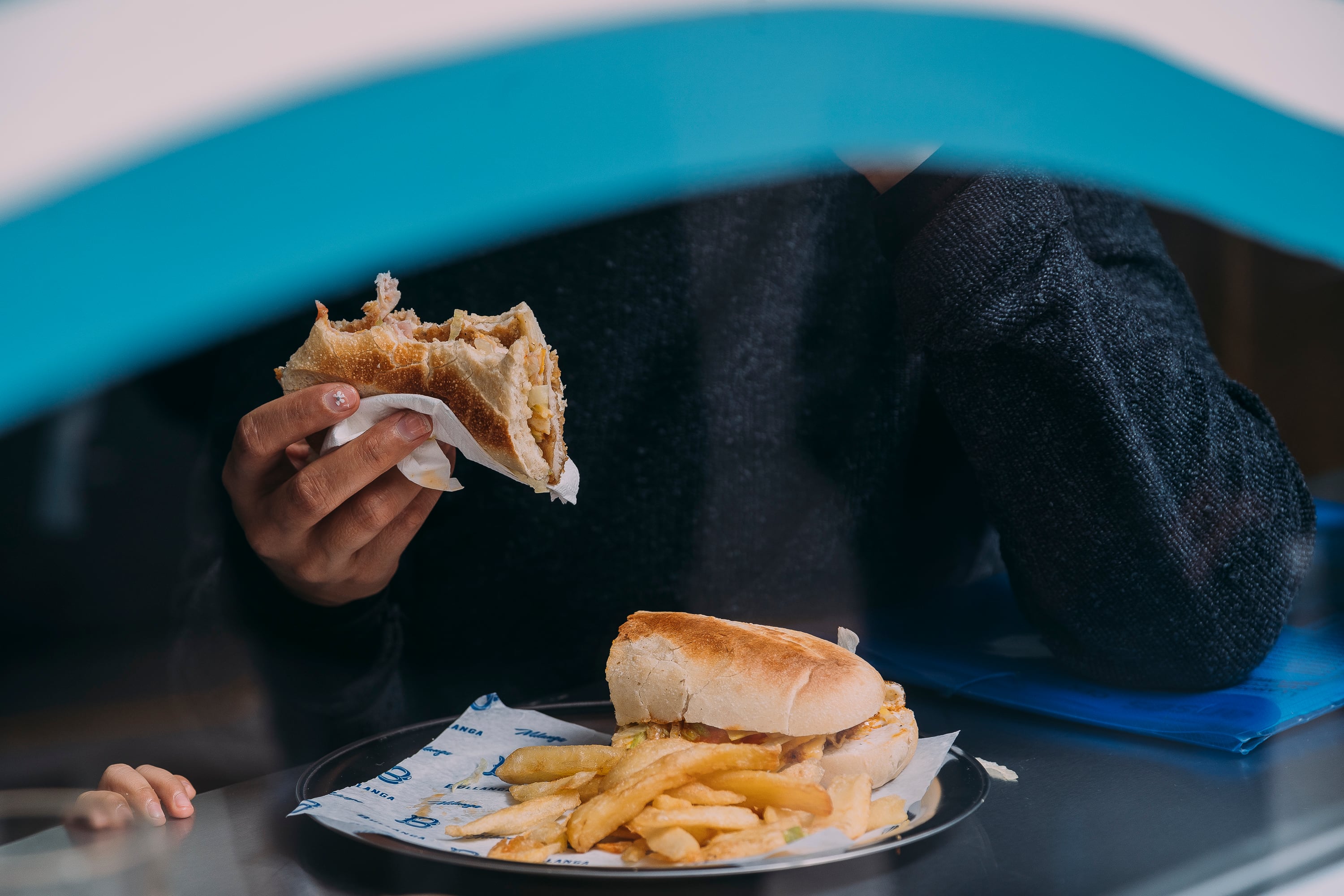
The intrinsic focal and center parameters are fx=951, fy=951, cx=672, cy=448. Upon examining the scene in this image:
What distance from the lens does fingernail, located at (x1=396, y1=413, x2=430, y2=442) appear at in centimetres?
115

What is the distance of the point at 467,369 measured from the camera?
115 cm

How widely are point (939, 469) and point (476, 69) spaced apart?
1721 millimetres

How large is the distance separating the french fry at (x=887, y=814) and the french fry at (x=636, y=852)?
201 millimetres

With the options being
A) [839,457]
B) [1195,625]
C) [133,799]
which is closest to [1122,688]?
[1195,625]

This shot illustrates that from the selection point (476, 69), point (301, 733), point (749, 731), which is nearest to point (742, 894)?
point (749, 731)

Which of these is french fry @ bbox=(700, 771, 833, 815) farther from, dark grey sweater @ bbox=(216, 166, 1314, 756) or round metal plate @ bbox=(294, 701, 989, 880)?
dark grey sweater @ bbox=(216, 166, 1314, 756)

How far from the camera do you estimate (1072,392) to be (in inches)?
52.5

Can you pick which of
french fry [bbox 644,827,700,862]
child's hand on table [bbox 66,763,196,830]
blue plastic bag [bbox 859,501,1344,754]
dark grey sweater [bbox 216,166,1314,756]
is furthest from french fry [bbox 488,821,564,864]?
blue plastic bag [bbox 859,501,1344,754]

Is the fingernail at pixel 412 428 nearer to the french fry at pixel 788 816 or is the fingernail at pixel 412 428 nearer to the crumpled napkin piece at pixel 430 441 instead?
the crumpled napkin piece at pixel 430 441

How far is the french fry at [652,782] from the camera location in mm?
857

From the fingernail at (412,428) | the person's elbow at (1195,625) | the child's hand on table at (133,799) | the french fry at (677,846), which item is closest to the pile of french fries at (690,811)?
the french fry at (677,846)

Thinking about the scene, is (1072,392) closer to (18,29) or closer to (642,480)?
(642,480)

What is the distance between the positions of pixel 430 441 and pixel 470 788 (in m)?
0.43

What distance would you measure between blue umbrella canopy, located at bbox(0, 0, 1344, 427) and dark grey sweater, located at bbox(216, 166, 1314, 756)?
43 centimetres
